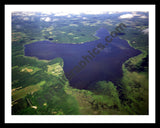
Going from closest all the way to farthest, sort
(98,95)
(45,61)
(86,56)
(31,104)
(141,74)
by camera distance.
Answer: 1. (31,104)
2. (98,95)
3. (141,74)
4. (45,61)
5. (86,56)

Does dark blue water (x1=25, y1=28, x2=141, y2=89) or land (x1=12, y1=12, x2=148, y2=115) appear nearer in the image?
land (x1=12, y1=12, x2=148, y2=115)

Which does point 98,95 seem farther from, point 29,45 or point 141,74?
point 29,45

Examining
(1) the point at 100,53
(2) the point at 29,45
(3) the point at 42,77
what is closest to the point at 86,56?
(1) the point at 100,53

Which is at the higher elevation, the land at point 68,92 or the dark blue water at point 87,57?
the dark blue water at point 87,57

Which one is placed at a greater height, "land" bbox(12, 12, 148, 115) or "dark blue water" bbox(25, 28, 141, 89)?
"dark blue water" bbox(25, 28, 141, 89)

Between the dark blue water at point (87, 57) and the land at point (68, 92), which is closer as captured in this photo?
the land at point (68, 92)

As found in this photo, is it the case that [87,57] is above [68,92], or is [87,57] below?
above

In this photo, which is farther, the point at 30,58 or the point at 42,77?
the point at 30,58

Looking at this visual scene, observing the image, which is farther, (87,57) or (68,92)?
(87,57)
